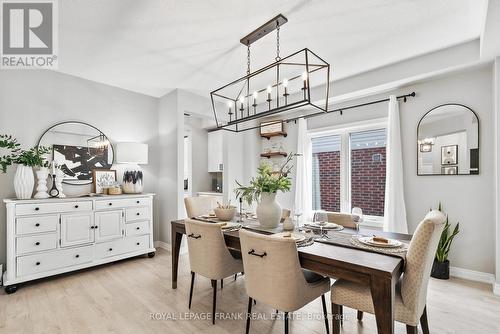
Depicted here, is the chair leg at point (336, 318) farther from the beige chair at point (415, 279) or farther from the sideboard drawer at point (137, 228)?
the sideboard drawer at point (137, 228)

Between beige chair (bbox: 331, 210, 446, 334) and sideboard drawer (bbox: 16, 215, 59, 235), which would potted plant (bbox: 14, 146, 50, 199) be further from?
beige chair (bbox: 331, 210, 446, 334)

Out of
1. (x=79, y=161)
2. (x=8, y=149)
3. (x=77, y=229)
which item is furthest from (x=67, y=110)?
(x=77, y=229)

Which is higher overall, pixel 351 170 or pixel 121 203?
pixel 351 170

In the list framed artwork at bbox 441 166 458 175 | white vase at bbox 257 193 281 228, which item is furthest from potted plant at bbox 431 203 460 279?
white vase at bbox 257 193 281 228

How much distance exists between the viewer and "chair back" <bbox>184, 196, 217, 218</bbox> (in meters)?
3.21

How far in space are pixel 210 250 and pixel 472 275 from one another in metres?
3.06

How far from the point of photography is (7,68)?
9.71 feet

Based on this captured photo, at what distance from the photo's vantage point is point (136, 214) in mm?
3615

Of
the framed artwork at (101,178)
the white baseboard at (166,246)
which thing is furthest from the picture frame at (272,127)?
the framed artwork at (101,178)

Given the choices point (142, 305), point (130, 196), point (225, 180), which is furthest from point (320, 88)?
point (142, 305)

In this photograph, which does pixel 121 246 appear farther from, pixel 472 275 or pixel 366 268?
pixel 472 275

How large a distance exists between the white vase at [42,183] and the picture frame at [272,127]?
3.15m

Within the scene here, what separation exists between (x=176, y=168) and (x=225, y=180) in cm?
113

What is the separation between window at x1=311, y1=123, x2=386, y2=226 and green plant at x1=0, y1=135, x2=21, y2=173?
13.5ft
